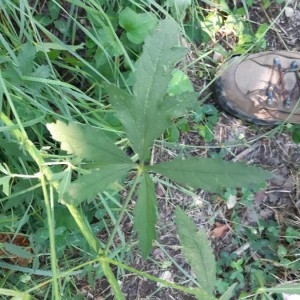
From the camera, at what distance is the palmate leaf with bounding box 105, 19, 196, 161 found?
2.42 feet

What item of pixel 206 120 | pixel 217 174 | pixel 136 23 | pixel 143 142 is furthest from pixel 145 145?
pixel 206 120

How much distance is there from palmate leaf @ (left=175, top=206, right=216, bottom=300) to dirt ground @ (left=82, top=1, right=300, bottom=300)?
2.57ft

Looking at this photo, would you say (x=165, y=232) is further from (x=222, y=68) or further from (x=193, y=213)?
(x=222, y=68)

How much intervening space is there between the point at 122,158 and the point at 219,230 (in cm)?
103

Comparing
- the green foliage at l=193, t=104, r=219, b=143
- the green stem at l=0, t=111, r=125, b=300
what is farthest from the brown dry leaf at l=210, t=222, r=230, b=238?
the green stem at l=0, t=111, r=125, b=300

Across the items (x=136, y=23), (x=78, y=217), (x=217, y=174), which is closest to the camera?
(x=217, y=174)

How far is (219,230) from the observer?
1705 mm

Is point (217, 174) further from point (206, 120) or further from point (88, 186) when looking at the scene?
point (206, 120)

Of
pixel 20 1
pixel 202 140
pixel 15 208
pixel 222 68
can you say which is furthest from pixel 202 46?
pixel 15 208

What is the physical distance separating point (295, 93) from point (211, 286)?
1.19 meters

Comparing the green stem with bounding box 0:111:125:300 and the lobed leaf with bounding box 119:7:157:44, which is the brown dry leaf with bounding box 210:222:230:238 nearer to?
the lobed leaf with bounding box 119:7:157:44

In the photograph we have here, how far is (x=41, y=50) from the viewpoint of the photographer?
1.23 metres

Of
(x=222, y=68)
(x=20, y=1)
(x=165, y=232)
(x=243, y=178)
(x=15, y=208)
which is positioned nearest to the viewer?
(x=243, y=178)

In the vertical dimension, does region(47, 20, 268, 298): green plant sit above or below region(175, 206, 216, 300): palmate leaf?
above
